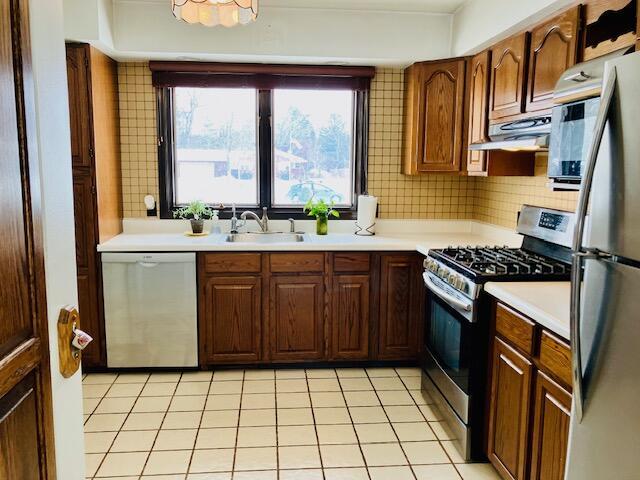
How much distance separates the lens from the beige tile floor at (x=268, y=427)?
97.7 inches

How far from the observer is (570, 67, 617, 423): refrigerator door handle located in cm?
141

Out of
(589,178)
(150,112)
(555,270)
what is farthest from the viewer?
(150,112)

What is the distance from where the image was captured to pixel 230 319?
3.53 meters

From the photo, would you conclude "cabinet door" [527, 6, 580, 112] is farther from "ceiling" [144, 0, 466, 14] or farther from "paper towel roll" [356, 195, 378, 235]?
"paper towel roll" [356, 195, 378, 235]

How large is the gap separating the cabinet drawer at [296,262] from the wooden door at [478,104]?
119 centimetres

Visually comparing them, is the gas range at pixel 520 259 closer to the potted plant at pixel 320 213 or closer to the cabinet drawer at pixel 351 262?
the cabinet drawer at pixel 351 262

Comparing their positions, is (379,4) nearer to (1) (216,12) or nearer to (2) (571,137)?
(1) (216,12)

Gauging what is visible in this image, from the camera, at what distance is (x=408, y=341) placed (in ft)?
12.1

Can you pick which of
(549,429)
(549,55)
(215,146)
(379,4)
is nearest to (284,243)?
(215,146)

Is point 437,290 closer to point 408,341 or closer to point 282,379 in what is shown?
point 408,341

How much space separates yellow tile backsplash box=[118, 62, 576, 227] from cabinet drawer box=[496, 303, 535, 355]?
1.37 meters

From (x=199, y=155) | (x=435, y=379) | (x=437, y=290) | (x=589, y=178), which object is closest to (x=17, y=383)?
(x=589, y=178)

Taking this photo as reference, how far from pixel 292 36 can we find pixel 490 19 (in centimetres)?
128

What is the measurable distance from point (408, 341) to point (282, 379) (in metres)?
0.92
